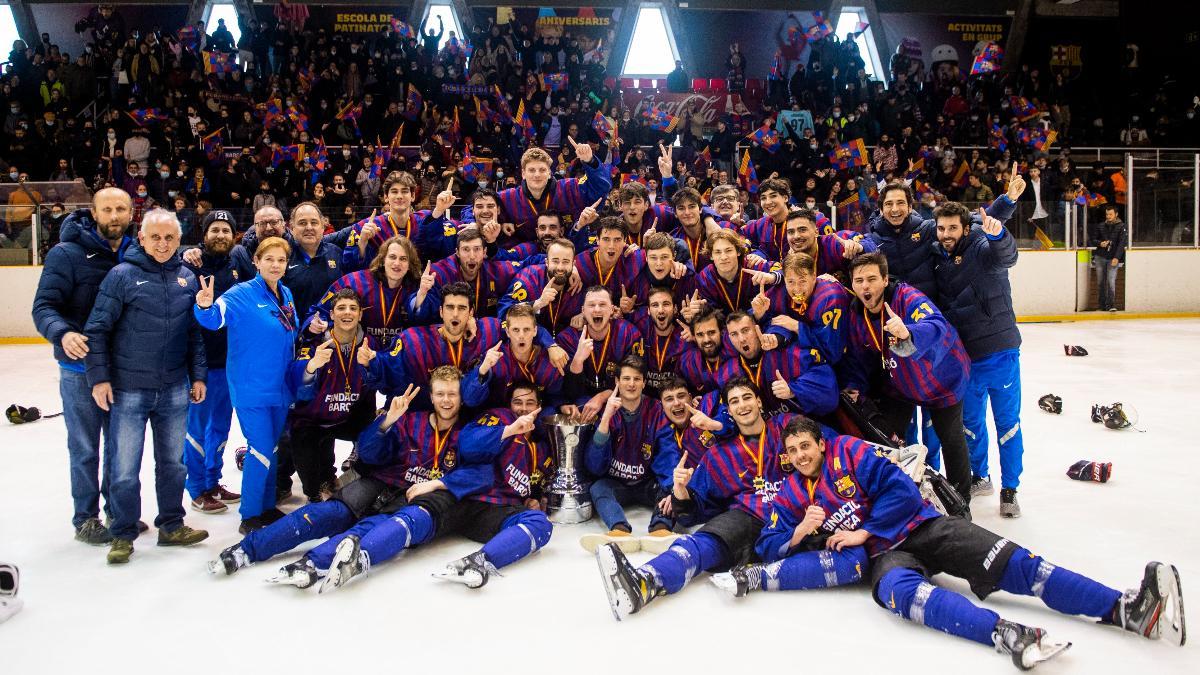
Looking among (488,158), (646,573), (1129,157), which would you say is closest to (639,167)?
(488,158)

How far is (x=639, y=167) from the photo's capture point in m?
14.9

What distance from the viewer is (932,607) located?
10.8ft

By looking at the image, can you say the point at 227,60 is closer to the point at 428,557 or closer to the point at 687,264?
the point at 687,264

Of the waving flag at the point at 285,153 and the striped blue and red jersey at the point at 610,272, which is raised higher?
the waving flag at the point at 285,153

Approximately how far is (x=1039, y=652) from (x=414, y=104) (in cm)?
1516

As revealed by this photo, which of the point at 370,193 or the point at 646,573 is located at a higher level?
the point at 370,193

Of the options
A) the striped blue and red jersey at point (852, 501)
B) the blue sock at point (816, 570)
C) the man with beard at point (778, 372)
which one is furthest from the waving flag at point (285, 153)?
the blue sock at point (816, 570)

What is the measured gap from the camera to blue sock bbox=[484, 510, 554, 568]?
4.07 metres

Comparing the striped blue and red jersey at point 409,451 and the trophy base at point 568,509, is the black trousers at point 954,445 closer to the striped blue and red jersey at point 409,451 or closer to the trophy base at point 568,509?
the trophy base at point 568,509

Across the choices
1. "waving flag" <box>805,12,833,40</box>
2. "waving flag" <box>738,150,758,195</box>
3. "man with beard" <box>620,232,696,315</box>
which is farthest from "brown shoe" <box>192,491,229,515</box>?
"waving flag" <box>805,12,833,40</box>

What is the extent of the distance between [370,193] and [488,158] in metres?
2.29

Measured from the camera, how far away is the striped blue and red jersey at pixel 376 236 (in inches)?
236

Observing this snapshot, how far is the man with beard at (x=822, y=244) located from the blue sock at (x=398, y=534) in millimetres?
2745

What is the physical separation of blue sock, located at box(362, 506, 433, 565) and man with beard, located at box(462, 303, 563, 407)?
31.0 inches
